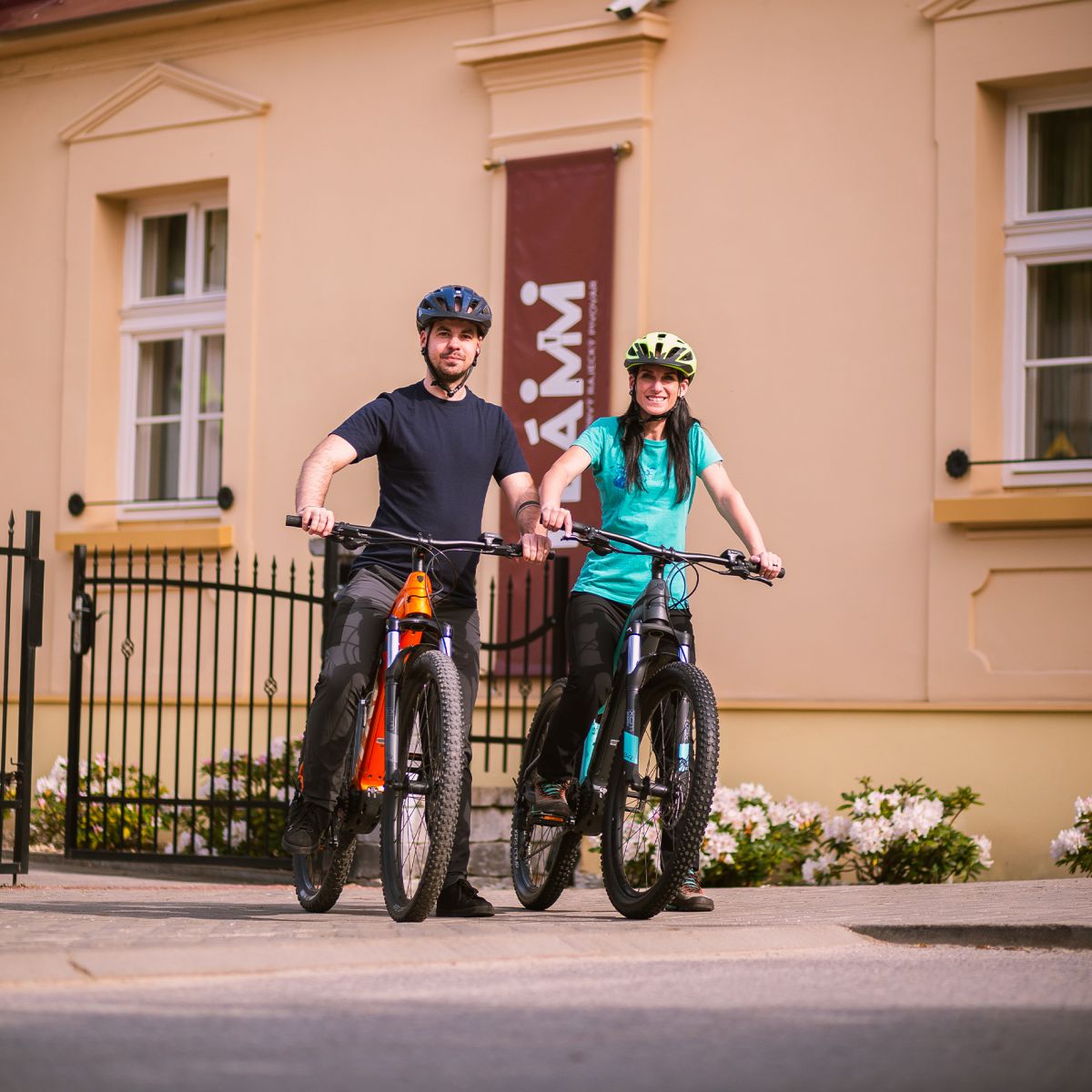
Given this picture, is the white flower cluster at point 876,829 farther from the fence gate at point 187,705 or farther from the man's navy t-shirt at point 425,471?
the man's navy t-shirt at point 425,471

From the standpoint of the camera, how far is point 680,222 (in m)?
11.3

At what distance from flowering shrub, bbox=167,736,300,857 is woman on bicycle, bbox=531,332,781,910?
3349mm

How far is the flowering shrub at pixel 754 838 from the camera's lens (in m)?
9.63

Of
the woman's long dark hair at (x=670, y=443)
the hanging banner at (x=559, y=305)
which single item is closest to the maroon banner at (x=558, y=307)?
the hanging banner at (x=559, y=305)

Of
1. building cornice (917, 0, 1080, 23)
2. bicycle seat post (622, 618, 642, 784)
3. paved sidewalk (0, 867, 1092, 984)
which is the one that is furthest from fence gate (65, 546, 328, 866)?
building cornice (917, 0, 1080, 23)

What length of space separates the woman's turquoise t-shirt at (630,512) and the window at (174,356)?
6.37 meters

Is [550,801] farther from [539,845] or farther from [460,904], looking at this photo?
[460,904]

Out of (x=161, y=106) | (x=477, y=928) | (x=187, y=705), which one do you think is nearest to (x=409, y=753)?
(x=477, y=928)

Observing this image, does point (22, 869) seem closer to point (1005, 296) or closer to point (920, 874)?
point (920, 874)

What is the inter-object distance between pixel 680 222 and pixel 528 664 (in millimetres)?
2595

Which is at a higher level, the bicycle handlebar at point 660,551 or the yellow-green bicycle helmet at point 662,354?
the yellow-green bicycle helmet at point 662,354

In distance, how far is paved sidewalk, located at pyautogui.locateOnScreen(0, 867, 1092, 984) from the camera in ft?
17.8

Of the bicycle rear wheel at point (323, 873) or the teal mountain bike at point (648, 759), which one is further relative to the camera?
the bicycle rear wheel at point (323, 873)

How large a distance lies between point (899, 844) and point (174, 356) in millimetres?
6314
